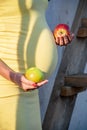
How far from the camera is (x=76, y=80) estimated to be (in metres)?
2.59

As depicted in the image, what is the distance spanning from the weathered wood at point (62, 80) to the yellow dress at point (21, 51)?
3.07 ft

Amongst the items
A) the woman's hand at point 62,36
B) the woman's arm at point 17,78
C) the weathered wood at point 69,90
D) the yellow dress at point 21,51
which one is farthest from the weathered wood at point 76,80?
the woman's arm at point 17,78

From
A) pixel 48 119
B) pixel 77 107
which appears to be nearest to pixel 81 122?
pixel 77 107

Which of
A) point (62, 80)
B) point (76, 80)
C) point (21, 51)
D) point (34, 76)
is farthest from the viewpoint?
point (62, 80)

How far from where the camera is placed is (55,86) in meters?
2.74

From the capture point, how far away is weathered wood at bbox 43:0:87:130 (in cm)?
268

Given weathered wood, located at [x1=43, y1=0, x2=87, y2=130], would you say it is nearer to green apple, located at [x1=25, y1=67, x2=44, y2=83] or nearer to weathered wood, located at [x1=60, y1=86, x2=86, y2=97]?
weathered wood, located at [x1=60, y1=86, x2=86, y2=97]

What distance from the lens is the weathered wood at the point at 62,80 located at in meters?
2.68

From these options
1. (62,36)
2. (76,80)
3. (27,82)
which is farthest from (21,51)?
(76,80)

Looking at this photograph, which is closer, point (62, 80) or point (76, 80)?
point (76, 80)

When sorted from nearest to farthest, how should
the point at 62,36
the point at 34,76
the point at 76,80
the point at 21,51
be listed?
the point at 34,76 < the point at 21,51 < the point at 62,36 < the point at 76,80

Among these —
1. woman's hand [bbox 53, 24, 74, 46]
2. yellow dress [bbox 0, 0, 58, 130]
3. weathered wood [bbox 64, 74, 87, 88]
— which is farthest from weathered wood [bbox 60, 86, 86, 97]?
yellow dress [bbox 0, 0, 58, 130]

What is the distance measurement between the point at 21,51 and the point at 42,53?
0.31 ft

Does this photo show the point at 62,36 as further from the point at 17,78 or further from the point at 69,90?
the point at 69,90
